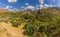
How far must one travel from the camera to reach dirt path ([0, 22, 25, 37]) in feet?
5.70

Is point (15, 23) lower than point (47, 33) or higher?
higher

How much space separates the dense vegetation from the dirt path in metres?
0.04

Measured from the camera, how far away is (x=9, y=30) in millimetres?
1751

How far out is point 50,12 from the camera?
176 cm

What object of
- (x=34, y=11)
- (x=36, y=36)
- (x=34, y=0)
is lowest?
(x=36, y=36)

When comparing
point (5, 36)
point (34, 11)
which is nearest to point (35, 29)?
point (34, 11)

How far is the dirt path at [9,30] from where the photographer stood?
1.74 m

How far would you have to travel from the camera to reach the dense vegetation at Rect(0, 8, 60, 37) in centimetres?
171

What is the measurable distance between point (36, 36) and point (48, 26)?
16 cm

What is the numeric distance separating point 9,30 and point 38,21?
0.32 metres

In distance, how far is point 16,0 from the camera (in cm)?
180

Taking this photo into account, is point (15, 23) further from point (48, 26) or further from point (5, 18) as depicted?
point (48, 26)

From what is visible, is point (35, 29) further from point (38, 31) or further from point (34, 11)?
point (34, 11)

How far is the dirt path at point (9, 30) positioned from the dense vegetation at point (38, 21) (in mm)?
37
